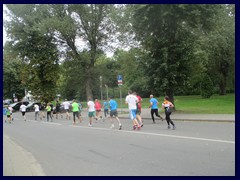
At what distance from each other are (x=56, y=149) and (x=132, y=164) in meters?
3.97

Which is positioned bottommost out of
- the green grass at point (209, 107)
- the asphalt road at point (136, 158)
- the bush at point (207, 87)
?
the asphalt road at point (136, 158)

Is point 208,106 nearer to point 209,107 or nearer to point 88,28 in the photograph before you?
point 209,107

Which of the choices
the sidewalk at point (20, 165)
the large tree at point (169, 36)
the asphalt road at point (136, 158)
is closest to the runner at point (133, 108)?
the large tree at point (169, 36)

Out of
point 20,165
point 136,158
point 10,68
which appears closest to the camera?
point 20,165

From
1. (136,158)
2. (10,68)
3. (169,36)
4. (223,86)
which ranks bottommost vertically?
(136,158)

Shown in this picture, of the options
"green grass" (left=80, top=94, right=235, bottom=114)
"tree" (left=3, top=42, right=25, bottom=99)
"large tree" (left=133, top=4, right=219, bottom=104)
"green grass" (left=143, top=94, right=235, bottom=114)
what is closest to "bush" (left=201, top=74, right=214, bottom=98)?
"green grass" (left=80, top=94, right=235, bottom=114)

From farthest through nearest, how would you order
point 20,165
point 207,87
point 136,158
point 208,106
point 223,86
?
point 223,86
point 207,87
point 208,106
point 136,158
point 20,165

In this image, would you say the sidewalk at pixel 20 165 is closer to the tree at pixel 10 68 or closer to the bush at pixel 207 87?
the tree at pixel 10 68

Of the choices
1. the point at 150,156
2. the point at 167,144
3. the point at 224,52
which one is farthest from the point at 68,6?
the point at 224,52

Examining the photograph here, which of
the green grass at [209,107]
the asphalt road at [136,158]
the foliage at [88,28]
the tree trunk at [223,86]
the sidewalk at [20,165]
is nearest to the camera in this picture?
the foliage at [88,28]

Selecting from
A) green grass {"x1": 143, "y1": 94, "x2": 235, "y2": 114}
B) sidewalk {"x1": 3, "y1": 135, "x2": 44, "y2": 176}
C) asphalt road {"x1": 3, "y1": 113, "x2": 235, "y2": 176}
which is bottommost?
sidewalk {"x1": 3, "y1": 135, "x2": 44, "y2": 176}

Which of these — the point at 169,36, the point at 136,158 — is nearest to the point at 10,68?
the point at 136,158

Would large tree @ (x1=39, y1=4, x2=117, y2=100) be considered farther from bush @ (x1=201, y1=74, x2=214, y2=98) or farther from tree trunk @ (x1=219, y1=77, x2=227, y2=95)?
tree trunk @ (x1=219, y1=77, x2=227, y2=95)

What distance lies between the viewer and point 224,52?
40281 mm
